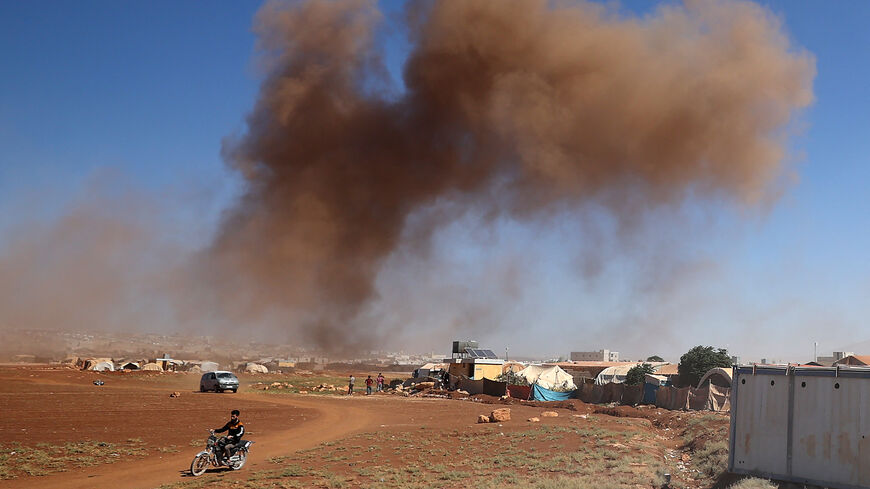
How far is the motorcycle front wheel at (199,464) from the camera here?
12.8 m

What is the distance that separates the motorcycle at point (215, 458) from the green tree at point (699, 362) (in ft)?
126

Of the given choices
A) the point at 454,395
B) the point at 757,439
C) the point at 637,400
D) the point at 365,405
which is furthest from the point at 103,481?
the point at 454,395

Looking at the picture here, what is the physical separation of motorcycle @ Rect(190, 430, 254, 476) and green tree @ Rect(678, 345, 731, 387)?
38.4 meters

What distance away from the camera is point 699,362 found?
46.3m

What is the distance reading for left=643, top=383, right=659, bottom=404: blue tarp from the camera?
112ft

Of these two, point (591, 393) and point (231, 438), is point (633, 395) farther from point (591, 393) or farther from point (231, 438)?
point (231, 438)

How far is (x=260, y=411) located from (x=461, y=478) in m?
16.4

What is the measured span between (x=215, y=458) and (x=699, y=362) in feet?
132

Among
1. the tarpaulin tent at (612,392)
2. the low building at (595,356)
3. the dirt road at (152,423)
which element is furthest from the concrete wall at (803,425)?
the low building at (595,356)

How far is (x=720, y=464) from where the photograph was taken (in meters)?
12.9

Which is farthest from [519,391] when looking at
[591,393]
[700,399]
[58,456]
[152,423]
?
[58,456]

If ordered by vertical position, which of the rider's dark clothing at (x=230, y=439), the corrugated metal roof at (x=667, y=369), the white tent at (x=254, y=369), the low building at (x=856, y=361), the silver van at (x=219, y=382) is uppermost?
the low building at (x=856, y=361)

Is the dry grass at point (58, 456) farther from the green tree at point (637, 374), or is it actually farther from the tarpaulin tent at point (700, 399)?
the green tree at point (637, 374)

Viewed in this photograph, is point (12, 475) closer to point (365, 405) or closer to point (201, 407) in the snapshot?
point (201, 407)
